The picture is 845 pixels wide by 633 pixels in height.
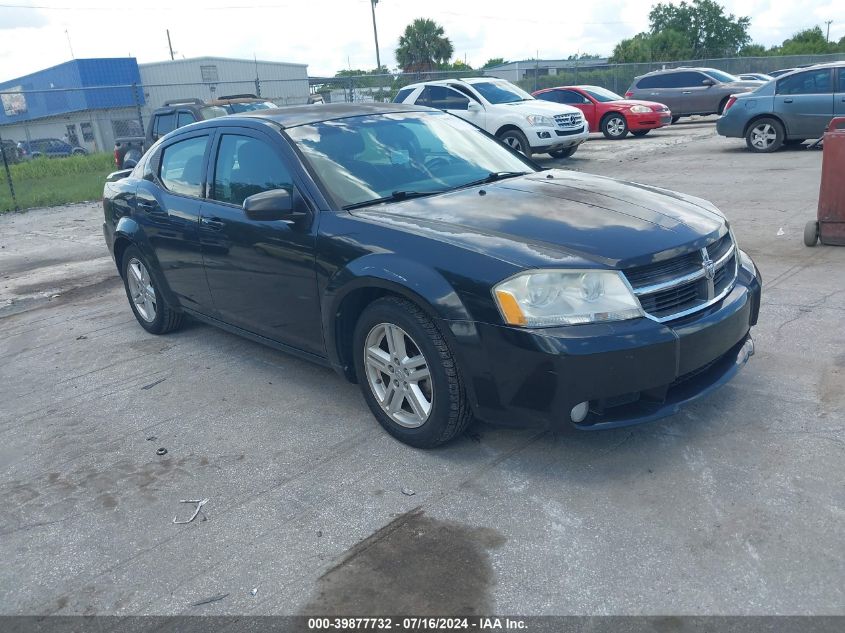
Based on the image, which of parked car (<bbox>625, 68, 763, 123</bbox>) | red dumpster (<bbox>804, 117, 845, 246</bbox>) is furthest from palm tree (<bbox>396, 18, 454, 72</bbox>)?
red dumpster (<bbox>804, 117, 845, 246</bbox>)

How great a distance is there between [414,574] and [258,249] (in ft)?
7.48

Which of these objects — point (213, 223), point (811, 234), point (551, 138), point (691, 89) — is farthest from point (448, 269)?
point (691, 89)

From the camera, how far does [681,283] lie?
3.53 metres

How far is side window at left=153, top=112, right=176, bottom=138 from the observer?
46.9 ft

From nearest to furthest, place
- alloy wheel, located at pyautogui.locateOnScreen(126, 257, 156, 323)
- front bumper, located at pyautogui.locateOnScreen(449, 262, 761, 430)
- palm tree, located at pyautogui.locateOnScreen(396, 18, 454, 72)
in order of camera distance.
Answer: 1. front bumper, located at pyautogui.locateOnScreen(449, 262, 761, 430)
2. alloy wheel, located at pyautogui.locateOnScreen(126, 257, 156, 323)
3. palm tree, located at pyautogui.locateOnScreen(396, 18, 454, 72)

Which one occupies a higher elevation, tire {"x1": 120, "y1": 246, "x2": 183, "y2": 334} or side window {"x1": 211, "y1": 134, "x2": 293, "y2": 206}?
side window {"x1": 211, "y1": 134, "x2": 293, "y2": 206}

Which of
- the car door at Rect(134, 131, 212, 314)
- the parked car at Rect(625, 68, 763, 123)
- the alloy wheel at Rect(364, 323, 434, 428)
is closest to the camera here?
the alloy wheel at Rect(364, 323, 434, 428)

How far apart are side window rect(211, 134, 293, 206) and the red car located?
55.8 ft

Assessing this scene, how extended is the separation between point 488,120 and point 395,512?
1320cm

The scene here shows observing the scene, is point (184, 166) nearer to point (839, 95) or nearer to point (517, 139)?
point (517, 139)

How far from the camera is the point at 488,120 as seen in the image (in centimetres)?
1559

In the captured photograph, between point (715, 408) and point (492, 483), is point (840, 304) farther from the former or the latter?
point (492, 483)

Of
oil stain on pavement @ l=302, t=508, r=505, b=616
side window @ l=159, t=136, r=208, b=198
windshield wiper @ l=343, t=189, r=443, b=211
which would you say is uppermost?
side window @ l=159, t=136, r=208, b=198

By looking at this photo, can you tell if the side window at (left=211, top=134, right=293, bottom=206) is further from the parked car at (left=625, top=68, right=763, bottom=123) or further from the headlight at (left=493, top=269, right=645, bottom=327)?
the parked car at (left=625, top=68, right=763, bottom=123)
